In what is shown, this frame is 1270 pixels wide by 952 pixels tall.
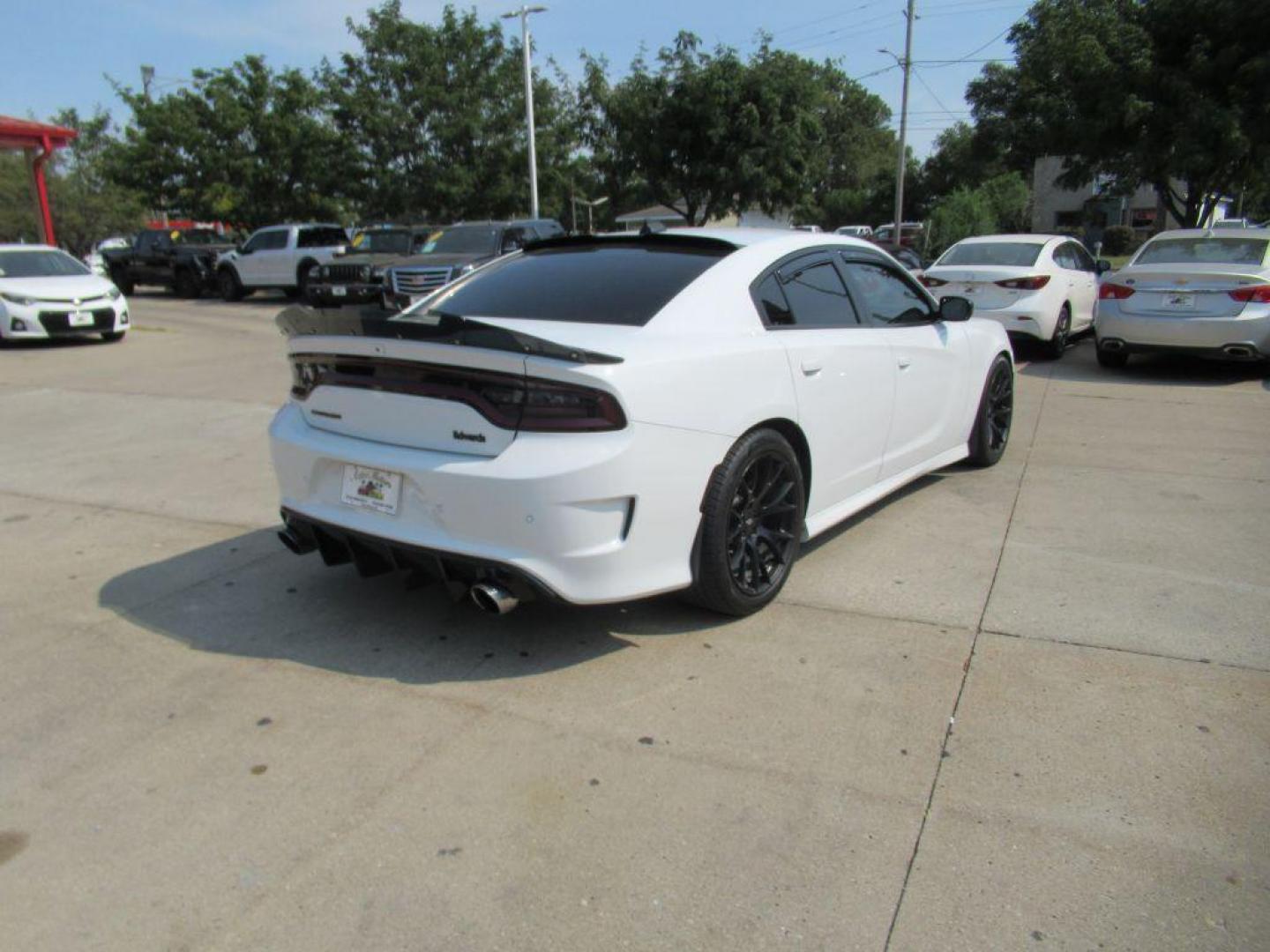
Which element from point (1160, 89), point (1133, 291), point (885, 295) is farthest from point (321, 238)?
point (885, 295)

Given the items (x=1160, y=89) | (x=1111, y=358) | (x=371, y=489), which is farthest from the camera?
(x=1160, y=89)

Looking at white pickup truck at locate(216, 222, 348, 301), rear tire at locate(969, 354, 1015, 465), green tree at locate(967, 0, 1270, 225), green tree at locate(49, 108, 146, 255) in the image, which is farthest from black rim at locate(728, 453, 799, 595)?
green tree at locate(49, 108, 146, 255)

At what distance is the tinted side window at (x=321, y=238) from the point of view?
2170cm

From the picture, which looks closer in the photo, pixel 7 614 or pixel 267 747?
pixel 267 747

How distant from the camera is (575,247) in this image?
470 centimetres

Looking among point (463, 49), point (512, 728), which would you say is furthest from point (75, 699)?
point (463, 49)

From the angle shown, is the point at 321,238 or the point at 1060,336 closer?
the point at 1060,336

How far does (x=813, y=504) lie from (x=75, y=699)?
3.02 meters

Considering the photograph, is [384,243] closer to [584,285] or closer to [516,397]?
[584,285]

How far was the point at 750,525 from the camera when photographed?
397 cm

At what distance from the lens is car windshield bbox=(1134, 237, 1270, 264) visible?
9695mm

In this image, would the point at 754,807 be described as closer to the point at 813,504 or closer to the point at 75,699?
the point at 813,504

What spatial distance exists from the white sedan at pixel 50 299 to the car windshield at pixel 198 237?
11.6 metres

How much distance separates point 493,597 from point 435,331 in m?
0.95
